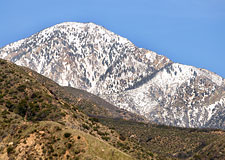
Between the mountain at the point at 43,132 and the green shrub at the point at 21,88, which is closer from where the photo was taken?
the mountain at the point at 43,132

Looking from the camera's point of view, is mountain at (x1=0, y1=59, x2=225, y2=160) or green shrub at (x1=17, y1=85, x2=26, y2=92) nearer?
mountain at (x1=0, y1=59, x2=225, y2=160)

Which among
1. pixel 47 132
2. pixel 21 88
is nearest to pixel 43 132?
pixel 47 132

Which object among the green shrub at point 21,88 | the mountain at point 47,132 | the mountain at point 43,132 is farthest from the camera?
the green shrub at point 21,88

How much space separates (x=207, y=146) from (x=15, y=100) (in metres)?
106

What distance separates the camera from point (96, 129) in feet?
396

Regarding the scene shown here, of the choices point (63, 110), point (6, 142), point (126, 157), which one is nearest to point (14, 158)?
point (6, 142)

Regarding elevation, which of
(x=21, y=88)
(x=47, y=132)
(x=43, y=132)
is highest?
(x=21, y=88)

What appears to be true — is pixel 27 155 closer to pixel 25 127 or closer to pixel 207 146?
pixel 25 127

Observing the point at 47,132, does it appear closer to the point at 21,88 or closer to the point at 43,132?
the point at 43,132

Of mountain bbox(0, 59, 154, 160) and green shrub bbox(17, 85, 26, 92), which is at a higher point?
green shrub bbox(17, 85, 26, 92)

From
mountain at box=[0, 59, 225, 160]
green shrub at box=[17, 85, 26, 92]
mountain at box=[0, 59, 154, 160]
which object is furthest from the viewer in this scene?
green shrub at box=[17, 85, 26, 92]

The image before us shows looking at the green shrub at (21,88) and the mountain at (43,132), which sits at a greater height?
the green shrub at (21,88)

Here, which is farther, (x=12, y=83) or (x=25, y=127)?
(x=12, y=83)

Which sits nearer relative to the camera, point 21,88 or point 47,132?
point 47,132
